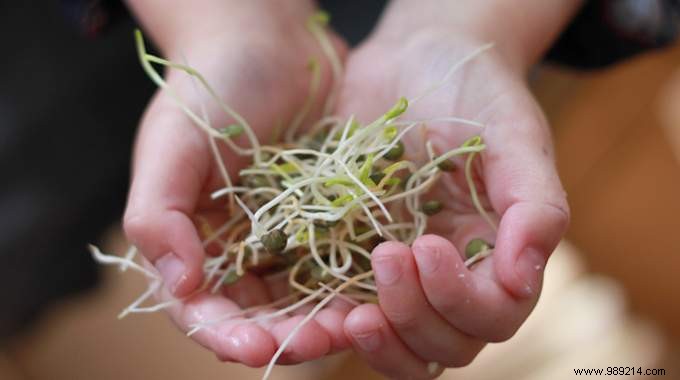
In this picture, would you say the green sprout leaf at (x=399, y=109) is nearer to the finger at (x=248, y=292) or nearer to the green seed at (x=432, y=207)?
the green seed at (x=432, y=207)

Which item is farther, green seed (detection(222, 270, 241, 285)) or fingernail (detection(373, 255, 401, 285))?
green seed (detection(222, 270, 241, 285))

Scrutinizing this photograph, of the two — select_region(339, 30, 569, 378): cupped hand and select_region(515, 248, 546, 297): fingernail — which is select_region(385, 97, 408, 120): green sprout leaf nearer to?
select_region(339, 30, 569, 378): cupped hand

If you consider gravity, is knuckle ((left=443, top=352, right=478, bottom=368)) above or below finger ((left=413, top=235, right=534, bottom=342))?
below

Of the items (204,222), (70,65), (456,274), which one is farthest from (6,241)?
(456,274)

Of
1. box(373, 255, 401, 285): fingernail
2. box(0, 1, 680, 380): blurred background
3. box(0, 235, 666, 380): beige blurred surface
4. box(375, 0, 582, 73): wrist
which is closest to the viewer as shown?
box(373, 255, 401, 285): fingernail

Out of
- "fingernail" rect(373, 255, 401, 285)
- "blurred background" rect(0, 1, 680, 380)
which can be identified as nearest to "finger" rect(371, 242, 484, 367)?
"fingernail" rect(373, 255, 401, 285)

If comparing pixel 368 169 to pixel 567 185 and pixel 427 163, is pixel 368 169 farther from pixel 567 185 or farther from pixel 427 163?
pixel 567 185

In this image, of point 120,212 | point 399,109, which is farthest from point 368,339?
point 120,212
